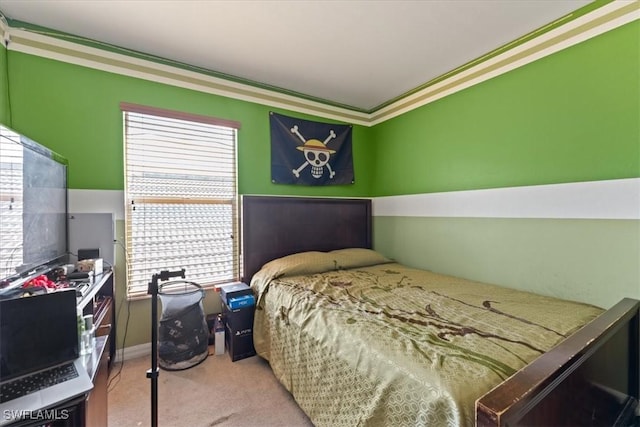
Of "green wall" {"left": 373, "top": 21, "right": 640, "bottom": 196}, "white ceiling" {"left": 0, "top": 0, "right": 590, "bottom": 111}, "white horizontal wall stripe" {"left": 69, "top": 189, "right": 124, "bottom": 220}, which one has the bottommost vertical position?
"white horizontal wall stripe" {"left": 69, "top": 189, "right": 124, "bottom": 220}

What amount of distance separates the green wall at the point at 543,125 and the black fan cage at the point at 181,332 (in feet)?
8.32

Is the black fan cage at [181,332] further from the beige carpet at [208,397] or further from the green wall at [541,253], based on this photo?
the green wall at [541,253]

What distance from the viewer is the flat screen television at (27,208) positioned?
1231 mm

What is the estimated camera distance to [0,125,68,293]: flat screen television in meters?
1.23

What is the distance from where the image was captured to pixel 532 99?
212 centimetres

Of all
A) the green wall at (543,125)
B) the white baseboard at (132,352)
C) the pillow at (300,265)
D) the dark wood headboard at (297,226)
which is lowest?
the white baseboard at (132,352)

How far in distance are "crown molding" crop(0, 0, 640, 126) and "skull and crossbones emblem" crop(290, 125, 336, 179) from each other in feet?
1.03

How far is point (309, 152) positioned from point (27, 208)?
2.42 m

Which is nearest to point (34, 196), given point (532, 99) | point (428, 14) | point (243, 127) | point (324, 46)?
point (243, 127)

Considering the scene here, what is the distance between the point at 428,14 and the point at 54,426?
284 cm

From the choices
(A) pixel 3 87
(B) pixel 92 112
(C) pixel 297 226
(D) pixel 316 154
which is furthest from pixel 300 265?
(A) pixel 3 87

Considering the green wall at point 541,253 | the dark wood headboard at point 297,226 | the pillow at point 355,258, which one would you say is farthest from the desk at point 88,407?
the green wall at point 541,253

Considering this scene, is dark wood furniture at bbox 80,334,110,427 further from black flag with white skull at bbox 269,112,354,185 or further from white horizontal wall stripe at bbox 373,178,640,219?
white horizontal wall stripe at bbox 373,178,640,219

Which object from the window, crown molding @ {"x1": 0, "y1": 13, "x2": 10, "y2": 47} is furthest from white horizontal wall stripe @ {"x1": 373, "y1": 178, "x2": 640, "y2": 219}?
crown molding @ {"x1": 0, "y1": 13, "x2": 10, "y2": 47}
